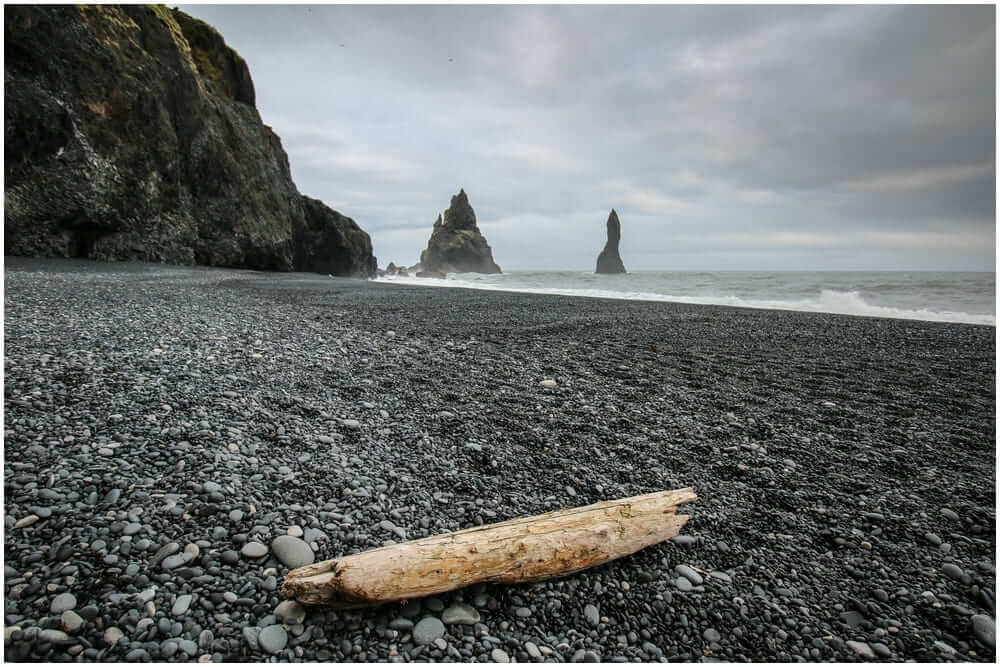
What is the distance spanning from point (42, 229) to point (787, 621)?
74.0 feet

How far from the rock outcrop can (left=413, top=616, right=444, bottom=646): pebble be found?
90840mm

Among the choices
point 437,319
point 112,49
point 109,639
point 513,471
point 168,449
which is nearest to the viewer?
point 109,639

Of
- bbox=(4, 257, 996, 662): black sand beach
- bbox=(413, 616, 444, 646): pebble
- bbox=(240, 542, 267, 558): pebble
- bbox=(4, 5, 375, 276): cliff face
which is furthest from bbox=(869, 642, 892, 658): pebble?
bbox=(4, 5, 375, 276): cliff face

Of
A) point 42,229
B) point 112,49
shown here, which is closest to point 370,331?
point 42,229

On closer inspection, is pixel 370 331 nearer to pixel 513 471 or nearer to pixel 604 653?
pixel 513 471

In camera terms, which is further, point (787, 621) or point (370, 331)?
point (370, 331)

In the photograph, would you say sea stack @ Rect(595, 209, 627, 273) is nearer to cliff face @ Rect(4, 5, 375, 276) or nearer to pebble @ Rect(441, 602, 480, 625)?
cliff face @ Rect(4, 5, 375, 276)

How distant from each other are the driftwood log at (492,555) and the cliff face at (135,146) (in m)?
20.5

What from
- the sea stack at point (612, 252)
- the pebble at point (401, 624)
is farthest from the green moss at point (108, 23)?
the sea stack at point (612, 252)

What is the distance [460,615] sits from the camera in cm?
181

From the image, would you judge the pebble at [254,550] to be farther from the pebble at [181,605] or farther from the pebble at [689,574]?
the pebble at [689,574]

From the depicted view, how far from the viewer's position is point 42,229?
50.9 ft

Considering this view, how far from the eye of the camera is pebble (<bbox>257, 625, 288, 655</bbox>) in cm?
162

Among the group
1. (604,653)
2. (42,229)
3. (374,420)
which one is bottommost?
(604,653)
